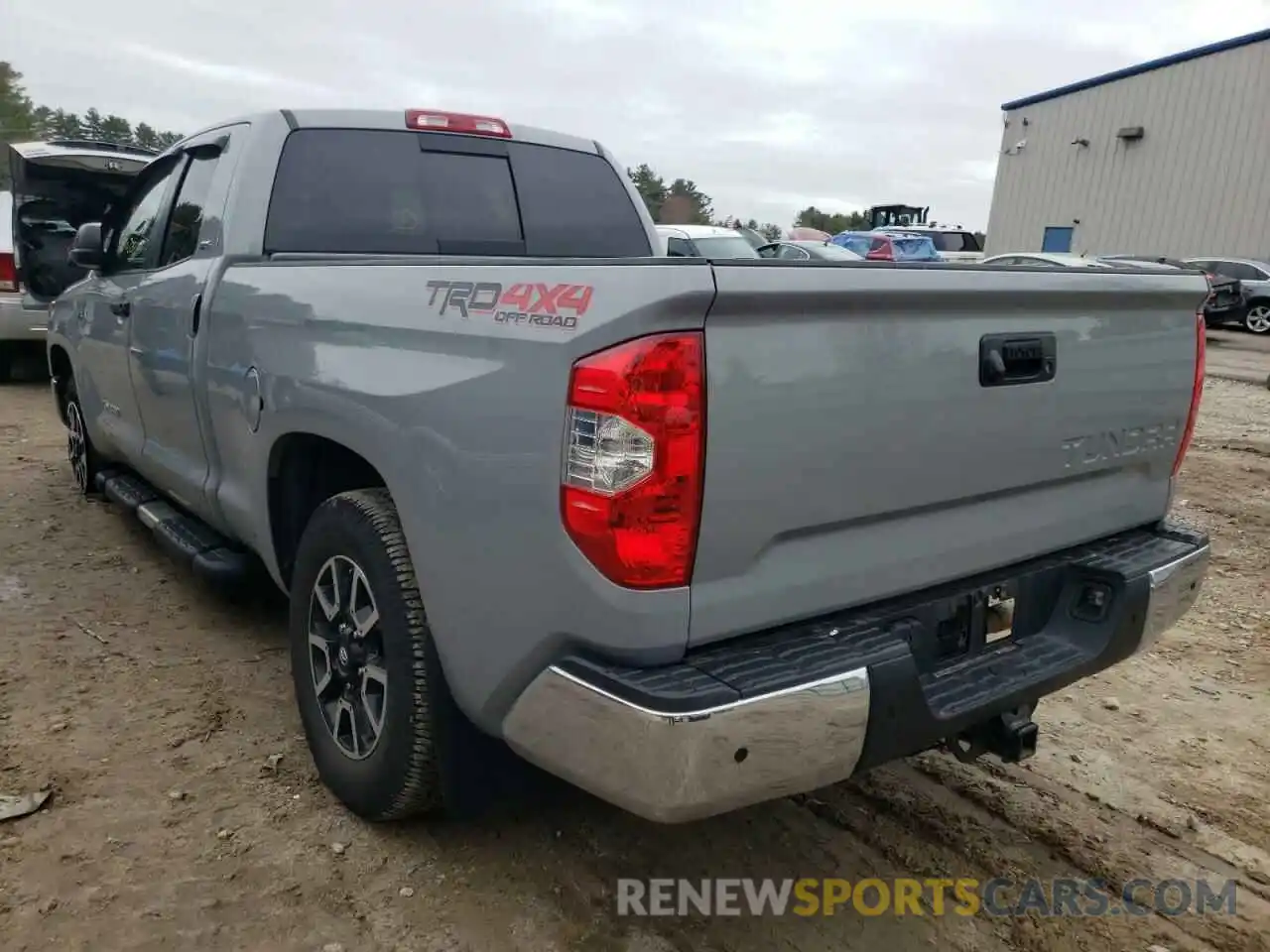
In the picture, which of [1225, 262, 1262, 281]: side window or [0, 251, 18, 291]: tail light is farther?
[1225, 262, 1262, 281]: side window

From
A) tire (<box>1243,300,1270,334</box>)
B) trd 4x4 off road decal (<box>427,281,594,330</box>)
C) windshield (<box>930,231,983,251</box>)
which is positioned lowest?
tire (<box>1243,300,1270,334</box>)

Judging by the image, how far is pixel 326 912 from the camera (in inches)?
92.0

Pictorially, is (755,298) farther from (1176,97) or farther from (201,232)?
(1176,97)

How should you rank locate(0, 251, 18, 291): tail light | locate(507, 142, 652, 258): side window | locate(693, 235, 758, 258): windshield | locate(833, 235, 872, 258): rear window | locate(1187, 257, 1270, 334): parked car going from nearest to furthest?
locate(507, 142, 652, 258): side window
locate(0, 251, 18, 291): tail light
locate(693, 235, 758, 258): windshield
locate(1187, 257, 1270, 334): parked car
locate(833, 235, 872, 258): rear window

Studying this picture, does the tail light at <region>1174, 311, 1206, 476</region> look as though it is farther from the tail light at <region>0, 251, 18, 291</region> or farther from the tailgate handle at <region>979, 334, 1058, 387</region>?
the tail light at <region>0, 251, 18, 291</region>

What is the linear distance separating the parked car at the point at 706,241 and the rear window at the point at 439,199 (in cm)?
899

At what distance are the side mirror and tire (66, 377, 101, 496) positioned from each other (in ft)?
3.52

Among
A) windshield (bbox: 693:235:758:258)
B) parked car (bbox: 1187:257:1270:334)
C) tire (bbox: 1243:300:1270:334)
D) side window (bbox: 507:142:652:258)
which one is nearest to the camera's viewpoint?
side window (bbox: 507:142:652:258)

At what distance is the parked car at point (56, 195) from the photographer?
788 cm

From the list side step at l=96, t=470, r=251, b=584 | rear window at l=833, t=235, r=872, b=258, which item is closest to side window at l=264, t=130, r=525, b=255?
side step at l=96, t=470, r=251, b=584

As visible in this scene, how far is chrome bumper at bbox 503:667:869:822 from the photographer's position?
1731 millimetres

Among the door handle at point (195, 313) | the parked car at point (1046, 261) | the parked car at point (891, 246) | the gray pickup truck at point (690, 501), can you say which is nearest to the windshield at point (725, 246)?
the parked car at point (1046, 261)

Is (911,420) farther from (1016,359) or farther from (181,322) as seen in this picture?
(181,322)

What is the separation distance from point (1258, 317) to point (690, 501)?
20912 mm
